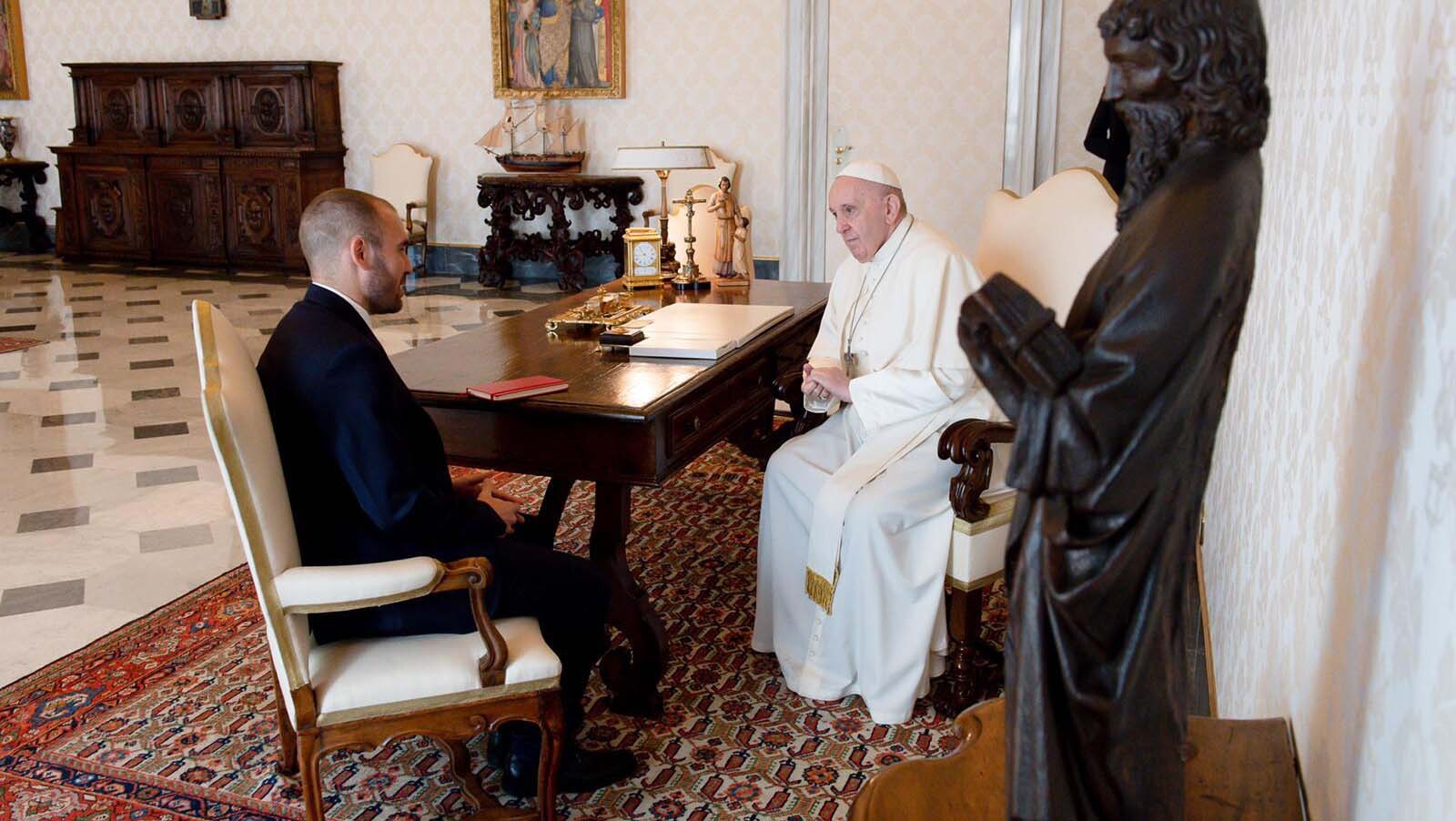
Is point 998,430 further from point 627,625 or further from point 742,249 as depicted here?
point 742,249

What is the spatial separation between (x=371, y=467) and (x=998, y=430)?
160 cm

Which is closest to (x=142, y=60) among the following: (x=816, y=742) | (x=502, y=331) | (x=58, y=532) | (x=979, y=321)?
(x=58, y=532)

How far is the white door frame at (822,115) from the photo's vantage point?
8.16 metres

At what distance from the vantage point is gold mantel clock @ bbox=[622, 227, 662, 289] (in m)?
4.75

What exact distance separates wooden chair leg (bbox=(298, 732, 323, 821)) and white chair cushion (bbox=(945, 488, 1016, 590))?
1674 millimetres

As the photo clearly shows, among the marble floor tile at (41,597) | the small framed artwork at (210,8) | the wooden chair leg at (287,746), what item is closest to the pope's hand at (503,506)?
the wooden chair leg at (287,746)

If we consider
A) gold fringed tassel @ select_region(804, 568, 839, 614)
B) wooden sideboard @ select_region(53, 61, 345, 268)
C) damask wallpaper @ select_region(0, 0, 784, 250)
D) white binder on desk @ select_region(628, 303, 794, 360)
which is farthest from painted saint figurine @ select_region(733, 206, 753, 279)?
wooden sideboard @ select_region(53, 61, 345, 268)

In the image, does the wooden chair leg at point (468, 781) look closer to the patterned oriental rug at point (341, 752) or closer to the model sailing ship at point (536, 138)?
the patterned oriental rug at point (341, 752)

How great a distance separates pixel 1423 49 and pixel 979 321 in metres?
0.46

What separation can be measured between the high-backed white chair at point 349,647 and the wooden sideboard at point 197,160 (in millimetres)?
9355

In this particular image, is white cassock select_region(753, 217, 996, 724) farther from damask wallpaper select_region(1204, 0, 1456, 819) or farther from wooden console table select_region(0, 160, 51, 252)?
wooden console table select_region(0, 160, 51, 252)

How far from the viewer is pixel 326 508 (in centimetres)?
248

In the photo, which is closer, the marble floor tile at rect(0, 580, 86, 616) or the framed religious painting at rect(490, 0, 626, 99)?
the marble floor tile at rect(0, 580, 86, 616)

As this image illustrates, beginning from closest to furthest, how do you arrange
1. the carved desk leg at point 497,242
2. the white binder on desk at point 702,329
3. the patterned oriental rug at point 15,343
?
the white binder on desk at point 702,329, the patterned oriental rug at point 15,343, the carved desk leg at point 497,242
